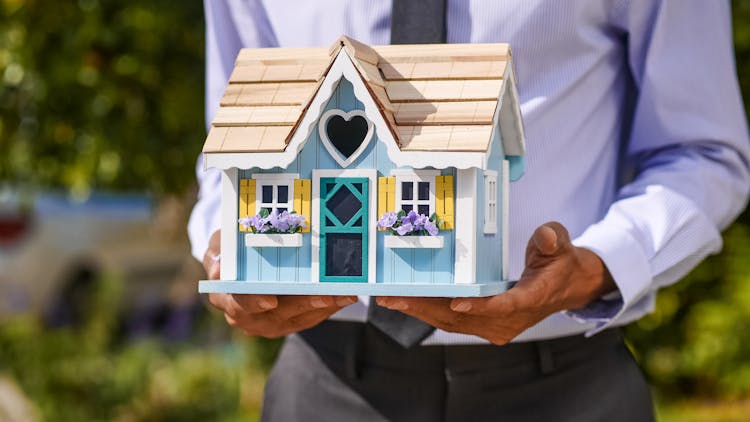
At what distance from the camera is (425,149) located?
1557 millimetres

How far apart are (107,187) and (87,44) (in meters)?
0.65

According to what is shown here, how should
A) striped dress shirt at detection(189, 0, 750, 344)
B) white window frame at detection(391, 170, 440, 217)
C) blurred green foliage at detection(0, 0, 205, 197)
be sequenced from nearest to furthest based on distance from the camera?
white window frame at detection(391, 170, 440, 217) < striped dress shirt at detection(189, 0, 750, 344) < blurred green foliage at detection(0, 0, 205, 197)

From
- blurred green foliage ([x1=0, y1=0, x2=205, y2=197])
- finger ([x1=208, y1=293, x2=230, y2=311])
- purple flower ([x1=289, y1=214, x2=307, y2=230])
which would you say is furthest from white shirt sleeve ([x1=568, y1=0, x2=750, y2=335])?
blurred green foliage ([x1=0, y1=0, x2=205, y2=197])

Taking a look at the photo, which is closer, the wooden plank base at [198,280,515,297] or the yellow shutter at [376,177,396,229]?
the wooden plank base at [198,280,515,297]

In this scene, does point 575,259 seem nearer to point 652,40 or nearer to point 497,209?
point 497,209

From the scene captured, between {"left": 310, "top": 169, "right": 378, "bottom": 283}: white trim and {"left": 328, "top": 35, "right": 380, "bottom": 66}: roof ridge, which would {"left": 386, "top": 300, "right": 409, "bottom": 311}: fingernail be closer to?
{"left": 310, "top": 169, "right": 378, "bottom": 283}: white trim

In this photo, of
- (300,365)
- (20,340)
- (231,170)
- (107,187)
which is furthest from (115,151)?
(20,340)

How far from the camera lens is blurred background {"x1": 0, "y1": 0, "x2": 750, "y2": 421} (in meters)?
3.78

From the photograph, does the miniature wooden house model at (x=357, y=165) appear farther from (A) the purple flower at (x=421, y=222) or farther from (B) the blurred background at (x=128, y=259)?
(B) the blurred background at (x=128, y=259)

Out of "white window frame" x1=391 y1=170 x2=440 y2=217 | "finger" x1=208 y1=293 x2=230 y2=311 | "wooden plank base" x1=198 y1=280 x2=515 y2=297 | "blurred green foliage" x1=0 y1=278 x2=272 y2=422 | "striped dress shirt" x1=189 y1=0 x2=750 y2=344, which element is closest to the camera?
"wooden plank base" x1=198 y1=280 x2=515 y2=297

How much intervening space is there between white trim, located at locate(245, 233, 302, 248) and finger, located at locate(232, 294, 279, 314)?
0.08 metres

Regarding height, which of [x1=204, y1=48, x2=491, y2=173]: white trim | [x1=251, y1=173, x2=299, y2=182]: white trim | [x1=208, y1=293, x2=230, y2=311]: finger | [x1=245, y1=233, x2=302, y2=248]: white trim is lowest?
[x1=208, y1=293, x2=230, y2=311]: finger

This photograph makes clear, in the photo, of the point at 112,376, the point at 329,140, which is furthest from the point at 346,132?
the point at 112,376

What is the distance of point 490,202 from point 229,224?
41 centimetres
